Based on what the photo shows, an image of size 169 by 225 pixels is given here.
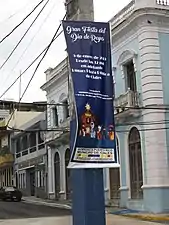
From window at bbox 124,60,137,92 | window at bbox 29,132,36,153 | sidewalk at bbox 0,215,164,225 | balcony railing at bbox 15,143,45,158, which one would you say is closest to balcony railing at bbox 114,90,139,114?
window at bbox 124,60,137,92

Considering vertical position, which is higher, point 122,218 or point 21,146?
point 21,146

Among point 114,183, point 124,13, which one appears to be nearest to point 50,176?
point 114,183

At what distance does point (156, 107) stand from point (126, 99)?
2145 mm

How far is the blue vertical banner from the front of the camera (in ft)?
34.3

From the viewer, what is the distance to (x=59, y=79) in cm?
3666

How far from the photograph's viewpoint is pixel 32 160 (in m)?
44.8

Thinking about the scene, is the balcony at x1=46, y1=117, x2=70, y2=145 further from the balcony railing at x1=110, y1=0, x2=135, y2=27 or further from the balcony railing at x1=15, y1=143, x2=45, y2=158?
the balcony railing at x1=110, y1=0, x2=135, y2=27

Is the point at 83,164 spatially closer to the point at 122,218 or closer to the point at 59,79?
the point at 122,218

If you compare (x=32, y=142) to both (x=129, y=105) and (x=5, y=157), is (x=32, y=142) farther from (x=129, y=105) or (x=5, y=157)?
(x=129, y=105)

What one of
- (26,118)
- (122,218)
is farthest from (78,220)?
(26,118)

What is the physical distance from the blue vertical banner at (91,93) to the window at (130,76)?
625 inches

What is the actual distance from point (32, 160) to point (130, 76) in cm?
1977

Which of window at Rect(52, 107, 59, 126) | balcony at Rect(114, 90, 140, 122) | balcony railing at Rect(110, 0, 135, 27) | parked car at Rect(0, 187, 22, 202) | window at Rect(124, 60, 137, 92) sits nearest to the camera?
balcony at Rect(114, 90, 140, 122)

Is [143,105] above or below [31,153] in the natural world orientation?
above
